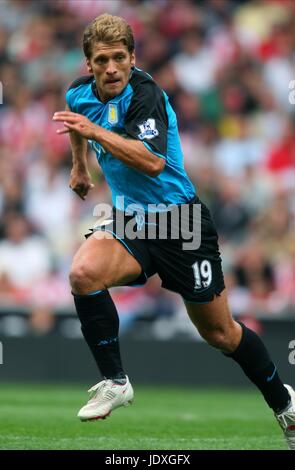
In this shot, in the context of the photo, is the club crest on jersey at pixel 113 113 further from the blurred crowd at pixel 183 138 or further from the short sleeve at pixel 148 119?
the blurred crowd at pixel 183 138

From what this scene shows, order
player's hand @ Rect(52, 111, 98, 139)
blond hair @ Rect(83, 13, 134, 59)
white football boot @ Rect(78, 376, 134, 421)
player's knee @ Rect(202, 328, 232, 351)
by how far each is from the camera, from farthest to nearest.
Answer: player's knee @ Rect(202, 328, 232, 351), blond hair @ Rect(83, 13, 134, 59), white football boot @ Rect(78, 376, 134, 421), player's hand @ Rect(52, 111, 98, 139)

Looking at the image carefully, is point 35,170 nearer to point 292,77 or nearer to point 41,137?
point 41,137

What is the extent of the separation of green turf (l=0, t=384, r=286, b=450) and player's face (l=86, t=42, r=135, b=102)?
201 centimetres

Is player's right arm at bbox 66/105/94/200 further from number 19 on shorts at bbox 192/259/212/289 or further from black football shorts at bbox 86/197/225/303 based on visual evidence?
number 19 on shorts at bbox 192/259/212/289

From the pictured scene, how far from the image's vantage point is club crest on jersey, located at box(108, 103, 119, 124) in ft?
19.3

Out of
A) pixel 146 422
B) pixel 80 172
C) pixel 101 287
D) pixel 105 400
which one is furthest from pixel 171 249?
pixel 146 422

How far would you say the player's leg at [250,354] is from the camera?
6.08m

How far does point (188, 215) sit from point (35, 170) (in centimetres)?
688

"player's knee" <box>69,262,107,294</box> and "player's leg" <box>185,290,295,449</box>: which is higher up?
"player's knee" <box>69,262,107,294</box>

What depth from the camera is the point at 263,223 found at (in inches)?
460

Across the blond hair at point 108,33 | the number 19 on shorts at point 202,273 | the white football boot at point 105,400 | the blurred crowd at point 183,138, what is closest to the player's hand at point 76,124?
the blond hair at point 108,33

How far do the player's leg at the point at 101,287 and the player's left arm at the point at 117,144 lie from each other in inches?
19.3

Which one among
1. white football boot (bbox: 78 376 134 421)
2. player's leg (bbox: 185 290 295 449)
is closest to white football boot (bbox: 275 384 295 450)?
player's leg (bbox: 185 290 295 449)
